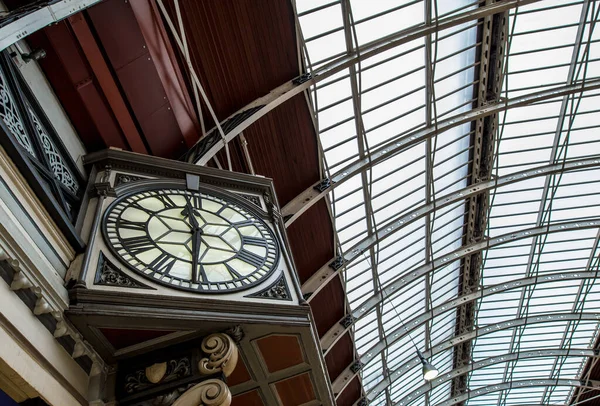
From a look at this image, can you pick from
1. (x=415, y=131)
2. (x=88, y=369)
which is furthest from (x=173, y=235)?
(x=415, y=131)

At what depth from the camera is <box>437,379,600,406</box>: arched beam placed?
109 ft

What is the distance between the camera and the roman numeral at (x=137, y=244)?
5.73 metres

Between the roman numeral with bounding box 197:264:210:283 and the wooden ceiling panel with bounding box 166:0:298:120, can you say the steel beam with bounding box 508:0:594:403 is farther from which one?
the roman numeral with bounding box 197:264:210:283

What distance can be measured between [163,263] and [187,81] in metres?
6.36

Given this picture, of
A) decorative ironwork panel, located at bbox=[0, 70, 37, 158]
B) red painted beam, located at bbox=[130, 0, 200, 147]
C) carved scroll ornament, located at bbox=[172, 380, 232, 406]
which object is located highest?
red painted beam, located at bbox=[130, 0, 200, 147]

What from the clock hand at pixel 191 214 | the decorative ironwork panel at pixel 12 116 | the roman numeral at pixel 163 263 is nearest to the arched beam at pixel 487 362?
the clock hand at pixel 191 214

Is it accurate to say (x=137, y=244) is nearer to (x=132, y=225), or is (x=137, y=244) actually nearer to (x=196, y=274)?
(x=132, y=225)

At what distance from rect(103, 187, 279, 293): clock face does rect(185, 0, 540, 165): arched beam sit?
3.83 metres

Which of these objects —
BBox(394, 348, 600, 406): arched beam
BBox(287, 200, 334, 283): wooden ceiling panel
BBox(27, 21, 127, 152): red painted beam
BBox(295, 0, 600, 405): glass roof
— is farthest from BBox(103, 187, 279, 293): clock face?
BBox(394, 348, 600, 406): arched beam

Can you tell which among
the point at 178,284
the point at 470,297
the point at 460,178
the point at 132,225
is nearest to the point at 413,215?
the point at 460,178

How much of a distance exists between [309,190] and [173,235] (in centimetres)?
1058

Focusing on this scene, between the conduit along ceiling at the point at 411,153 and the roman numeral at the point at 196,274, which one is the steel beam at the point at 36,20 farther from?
the roman numeral at the point at 196,274

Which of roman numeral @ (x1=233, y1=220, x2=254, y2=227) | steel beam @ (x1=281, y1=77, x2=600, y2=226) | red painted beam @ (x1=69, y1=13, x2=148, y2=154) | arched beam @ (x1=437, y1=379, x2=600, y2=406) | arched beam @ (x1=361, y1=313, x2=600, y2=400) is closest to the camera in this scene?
roman numeral @ (x1=233, y1=220, x2=254, y2=227)

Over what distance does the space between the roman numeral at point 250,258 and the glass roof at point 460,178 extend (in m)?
8.01
